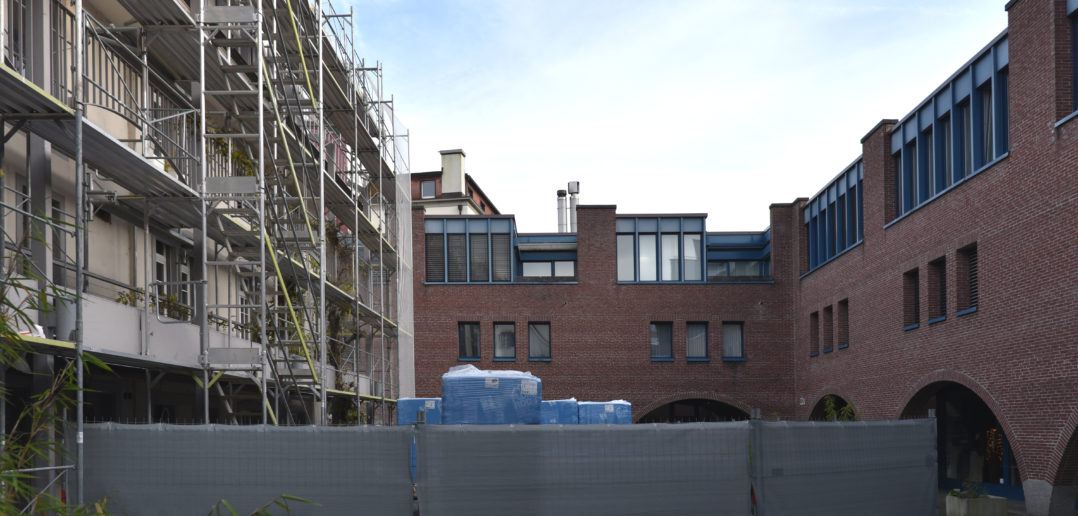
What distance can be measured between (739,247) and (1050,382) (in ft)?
73.3

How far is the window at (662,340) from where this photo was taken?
40094mm

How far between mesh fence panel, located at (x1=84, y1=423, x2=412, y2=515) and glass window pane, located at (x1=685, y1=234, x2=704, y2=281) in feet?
101

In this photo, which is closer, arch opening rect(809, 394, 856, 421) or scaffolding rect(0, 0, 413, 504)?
scaffolding rect(0, 0, 413, 504)

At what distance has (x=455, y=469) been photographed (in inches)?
408

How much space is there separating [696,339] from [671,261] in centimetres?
318

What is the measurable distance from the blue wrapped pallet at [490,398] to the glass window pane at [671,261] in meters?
24.0

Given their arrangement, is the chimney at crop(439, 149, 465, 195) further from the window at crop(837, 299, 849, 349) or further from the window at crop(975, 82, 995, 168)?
the window at crop(975, 82, 995, 168)

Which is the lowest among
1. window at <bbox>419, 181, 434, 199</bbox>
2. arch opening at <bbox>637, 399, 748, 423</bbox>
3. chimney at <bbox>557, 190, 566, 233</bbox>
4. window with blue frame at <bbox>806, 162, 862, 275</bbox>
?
arch opening at <bbox>637, 399, 748, 423</bbox>

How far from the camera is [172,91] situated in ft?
56.4

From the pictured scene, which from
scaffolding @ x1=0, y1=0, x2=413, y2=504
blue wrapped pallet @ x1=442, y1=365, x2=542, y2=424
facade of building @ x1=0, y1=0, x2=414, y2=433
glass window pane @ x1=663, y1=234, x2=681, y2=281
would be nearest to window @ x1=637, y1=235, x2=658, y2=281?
glass window pane @ x1=663, y1=234, x2=681, y2=281

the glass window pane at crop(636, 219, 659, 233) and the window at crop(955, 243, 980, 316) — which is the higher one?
the glass window pane at crop(636, 219, 659, 233)

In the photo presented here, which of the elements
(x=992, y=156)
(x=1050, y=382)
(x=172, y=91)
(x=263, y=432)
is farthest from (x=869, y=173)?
(x=263, y=432)

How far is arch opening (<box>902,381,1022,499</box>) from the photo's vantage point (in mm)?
23578

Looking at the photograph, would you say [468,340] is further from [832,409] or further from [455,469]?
[455,469]
